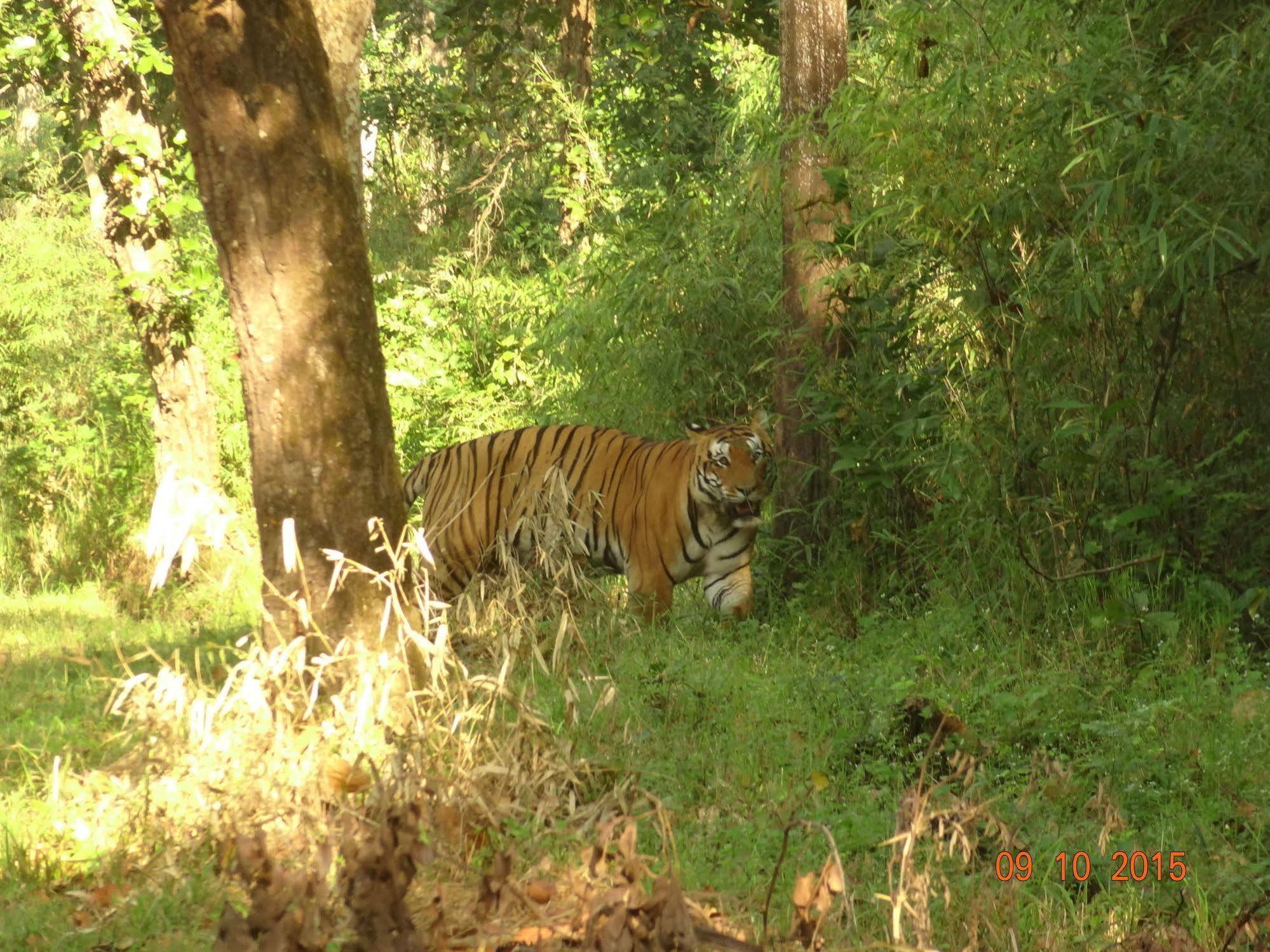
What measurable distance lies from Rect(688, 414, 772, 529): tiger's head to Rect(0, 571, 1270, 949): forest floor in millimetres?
723

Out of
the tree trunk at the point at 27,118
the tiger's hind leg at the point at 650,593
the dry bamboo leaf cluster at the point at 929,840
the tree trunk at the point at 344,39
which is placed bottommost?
the tiger's hind leg at the point at 650,593

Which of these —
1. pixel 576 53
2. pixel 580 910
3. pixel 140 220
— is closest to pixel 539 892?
pixel 580 910

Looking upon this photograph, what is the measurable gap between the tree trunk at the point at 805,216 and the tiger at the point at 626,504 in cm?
18

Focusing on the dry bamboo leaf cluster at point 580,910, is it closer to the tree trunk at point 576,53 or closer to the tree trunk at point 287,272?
the tree trunk at point 287,272

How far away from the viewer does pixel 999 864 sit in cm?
351

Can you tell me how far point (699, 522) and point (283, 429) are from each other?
2630mm

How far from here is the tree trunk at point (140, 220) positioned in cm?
874

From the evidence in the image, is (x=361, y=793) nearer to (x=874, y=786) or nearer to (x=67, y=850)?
(x=67, y=850)

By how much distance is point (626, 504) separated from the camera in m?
6.95

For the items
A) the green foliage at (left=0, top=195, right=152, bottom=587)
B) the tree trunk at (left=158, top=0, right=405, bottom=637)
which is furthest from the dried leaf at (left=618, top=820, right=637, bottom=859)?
the green foliage at (left=0, top=195, right=152, bottom=587)

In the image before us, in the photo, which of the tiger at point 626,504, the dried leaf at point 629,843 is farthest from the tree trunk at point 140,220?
the dried leaf at point 629,843

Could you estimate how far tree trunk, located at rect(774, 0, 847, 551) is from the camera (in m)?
6.72

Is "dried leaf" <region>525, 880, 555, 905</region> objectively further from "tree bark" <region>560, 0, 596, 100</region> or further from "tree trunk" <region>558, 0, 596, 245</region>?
"tree bark" <region>560, 0, 596, 100</region>

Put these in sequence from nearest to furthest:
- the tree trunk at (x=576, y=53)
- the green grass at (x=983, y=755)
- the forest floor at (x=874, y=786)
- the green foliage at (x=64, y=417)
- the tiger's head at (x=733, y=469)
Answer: the forest floor at (x=874, y=786) → the green grass at (x=983, y=755) → the tiger's head at (x=733, y=469) → the green foliage at (x=64, y=417) → the tree trunk at (x=576, y=53)
